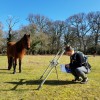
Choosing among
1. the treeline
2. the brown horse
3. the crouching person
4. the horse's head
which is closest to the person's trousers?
the crouching person

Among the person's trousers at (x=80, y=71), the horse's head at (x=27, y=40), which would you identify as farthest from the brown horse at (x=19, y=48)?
the person's trousers at (x=80, y=71)

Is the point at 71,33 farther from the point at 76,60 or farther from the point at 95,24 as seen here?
the point at 76,60

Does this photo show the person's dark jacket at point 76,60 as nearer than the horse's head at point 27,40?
Yes

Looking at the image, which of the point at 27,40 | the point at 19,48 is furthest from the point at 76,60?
the point at 19,48

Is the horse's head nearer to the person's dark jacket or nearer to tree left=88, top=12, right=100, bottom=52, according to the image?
the person's dark jacket

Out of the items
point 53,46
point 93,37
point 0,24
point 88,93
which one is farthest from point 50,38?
point 88,93

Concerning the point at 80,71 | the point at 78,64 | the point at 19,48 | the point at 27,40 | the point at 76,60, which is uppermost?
the point at 27,40

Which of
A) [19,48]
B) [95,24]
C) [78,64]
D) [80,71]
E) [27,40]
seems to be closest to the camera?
[80,71]

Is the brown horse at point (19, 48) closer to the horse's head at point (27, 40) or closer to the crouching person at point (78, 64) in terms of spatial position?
the horse's head at point (27, 40)

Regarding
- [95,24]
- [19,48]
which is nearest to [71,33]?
[95,24]

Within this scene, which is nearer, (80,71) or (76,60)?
(80,71)

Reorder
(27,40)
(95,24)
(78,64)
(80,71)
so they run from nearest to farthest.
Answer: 1. (80,71)
2. (78,64)
3. (27,40)
4. (95,24)

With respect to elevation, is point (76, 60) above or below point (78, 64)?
above

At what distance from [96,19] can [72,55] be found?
74823 millimetres
